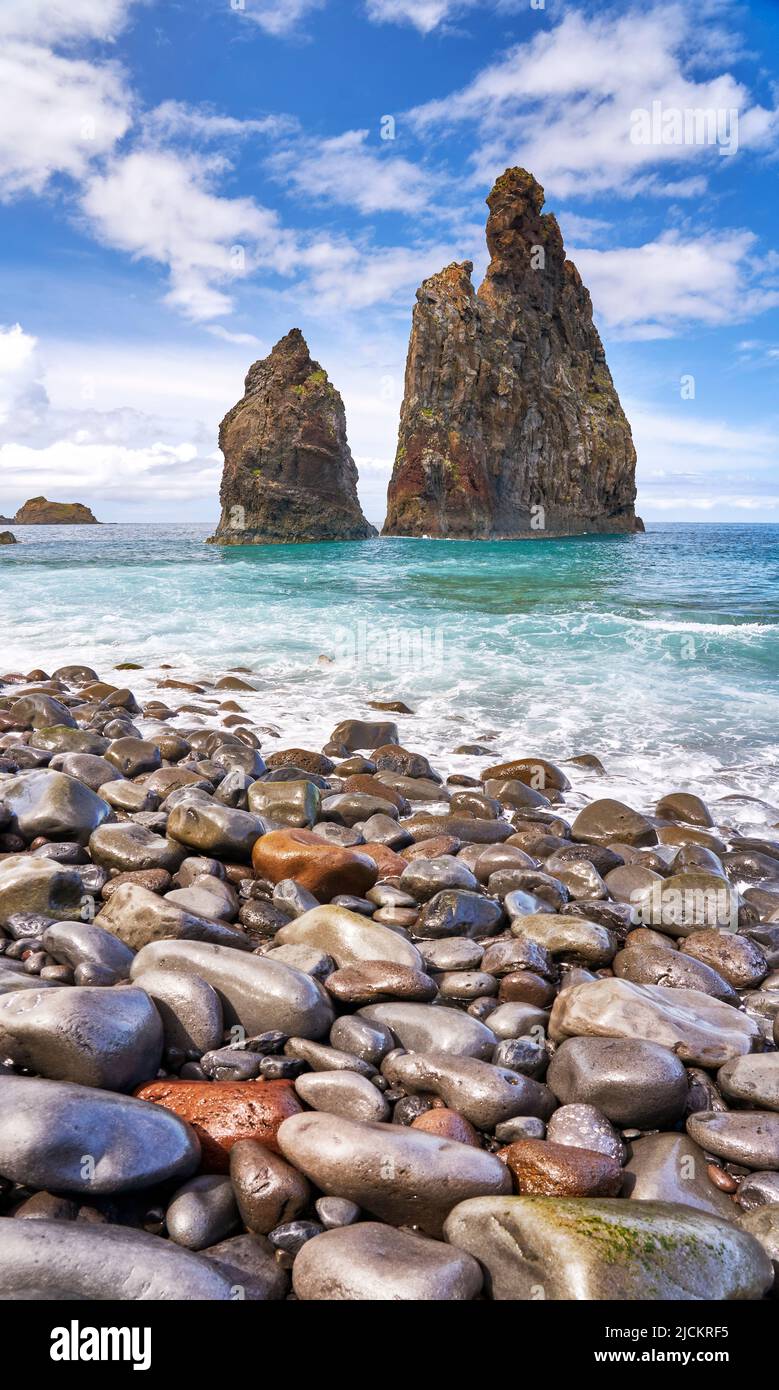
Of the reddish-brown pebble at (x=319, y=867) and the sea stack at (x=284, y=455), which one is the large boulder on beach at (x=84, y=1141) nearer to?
the reddish-brown pebble at (x=319, y=867)

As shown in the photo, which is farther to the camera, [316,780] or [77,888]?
[316,780]

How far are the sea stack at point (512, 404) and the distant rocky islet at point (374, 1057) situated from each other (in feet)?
239

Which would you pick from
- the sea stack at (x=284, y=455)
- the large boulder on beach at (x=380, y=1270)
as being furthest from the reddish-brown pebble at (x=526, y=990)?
the sea stack at (x=284, y=455)

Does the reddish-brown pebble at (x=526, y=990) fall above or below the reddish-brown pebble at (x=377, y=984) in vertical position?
below

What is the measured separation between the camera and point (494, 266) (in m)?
85.1

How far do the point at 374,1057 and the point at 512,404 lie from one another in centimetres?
8483

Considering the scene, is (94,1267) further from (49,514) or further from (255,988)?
(49,514)

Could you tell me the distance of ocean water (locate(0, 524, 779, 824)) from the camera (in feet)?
28.1

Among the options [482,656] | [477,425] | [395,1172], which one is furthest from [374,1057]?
[477,425]

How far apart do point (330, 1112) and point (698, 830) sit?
459 cm

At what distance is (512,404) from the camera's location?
79.4 meters

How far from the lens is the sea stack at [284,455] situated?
220 ft
